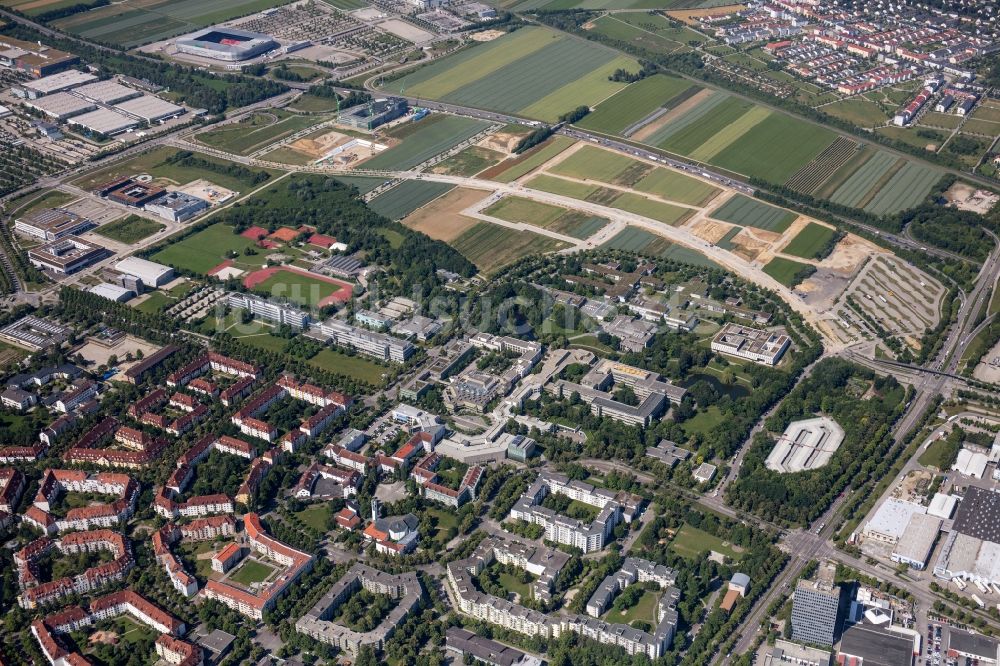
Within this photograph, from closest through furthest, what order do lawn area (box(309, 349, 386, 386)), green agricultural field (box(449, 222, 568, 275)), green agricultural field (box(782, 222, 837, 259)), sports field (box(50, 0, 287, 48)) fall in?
1. lawn area (box(309, 349, 386, 386))
2. green agricultural field (box(449, 222, 568, 275))
3. green agricultural field (box(782, 222, 837, 259))
4. sports field (box(50, 0, 287, 48))

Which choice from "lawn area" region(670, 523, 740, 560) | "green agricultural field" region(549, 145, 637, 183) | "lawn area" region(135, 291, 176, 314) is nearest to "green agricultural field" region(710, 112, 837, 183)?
"green agricultural field" region(549, 145, 637, 183)

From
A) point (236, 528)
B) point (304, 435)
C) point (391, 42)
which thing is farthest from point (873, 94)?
point (236, 528)

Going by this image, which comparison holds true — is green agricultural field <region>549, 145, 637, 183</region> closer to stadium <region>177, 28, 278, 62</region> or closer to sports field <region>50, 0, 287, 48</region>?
stadium <region>177, 28, 278, 62</region>

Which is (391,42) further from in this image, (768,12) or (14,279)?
(14,279)

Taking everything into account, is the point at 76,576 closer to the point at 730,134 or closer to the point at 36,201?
the point at 36,201

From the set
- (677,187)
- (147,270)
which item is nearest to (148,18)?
(147,270)

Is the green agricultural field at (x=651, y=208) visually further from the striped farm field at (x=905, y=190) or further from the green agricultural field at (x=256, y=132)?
the green agricultural field at (x=256, y=132)
